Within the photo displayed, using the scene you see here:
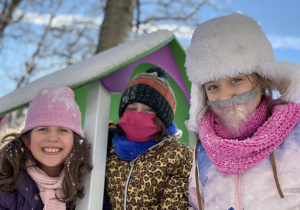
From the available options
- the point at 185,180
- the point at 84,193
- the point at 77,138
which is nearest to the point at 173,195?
the point at 185,180

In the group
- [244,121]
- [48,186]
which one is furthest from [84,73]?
[244,121]

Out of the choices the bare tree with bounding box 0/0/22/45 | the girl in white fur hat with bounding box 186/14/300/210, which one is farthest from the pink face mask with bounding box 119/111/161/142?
the bare tree with bounding box 0/0/22/45

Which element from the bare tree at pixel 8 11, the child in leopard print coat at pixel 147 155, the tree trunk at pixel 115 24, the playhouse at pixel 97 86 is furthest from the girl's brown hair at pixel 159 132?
the bare tree at pixel 8 11

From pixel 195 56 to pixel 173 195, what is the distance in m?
0.98

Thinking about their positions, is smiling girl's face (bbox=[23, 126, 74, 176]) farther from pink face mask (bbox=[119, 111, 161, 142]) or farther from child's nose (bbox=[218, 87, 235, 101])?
child's nose (bbox=[218, 87, 235, 101])

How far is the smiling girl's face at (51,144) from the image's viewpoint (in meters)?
2.36

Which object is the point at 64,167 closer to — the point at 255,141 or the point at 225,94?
the point at 225,94

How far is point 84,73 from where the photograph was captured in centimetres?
235

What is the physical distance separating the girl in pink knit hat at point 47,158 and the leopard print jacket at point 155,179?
0.79 feet

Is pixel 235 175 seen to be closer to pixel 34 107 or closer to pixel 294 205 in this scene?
pixel 294 205

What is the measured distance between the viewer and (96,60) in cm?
246

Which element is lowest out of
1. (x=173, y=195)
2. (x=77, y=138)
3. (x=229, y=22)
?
(x=173, y=195)

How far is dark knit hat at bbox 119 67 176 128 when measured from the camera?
261 centimetres

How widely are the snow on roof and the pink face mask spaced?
0.38m
